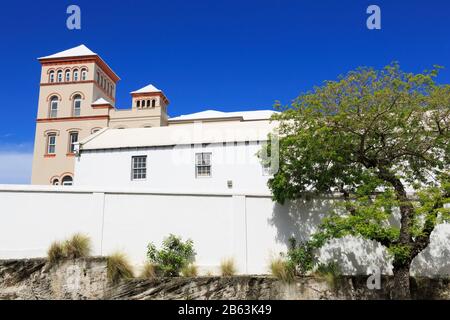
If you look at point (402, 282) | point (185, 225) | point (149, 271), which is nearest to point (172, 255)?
point (149, 271)

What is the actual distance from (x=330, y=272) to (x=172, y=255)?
16.1 ft

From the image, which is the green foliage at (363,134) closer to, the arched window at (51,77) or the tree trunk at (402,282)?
the tree trunk at (402,282)

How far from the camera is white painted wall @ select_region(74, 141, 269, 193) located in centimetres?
2208

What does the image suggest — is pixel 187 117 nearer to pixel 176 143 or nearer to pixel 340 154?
pixel 176 143

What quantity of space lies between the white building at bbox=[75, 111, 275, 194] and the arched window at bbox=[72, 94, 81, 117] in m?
16.3

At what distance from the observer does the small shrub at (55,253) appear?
13.0m

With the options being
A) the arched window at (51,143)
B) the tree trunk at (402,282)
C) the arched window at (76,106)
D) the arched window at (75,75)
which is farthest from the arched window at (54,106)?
the tree trunk at (402,282)

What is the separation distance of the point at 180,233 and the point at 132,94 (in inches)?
1216

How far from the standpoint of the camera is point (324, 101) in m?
13.7

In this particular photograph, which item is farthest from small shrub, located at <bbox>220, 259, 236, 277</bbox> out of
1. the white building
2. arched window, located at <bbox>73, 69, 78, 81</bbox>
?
arched window, located at <bbox>73, 69, 78, 81</bbox>

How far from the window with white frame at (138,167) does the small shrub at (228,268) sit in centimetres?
1036

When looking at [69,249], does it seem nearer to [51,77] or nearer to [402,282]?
[402,282]
